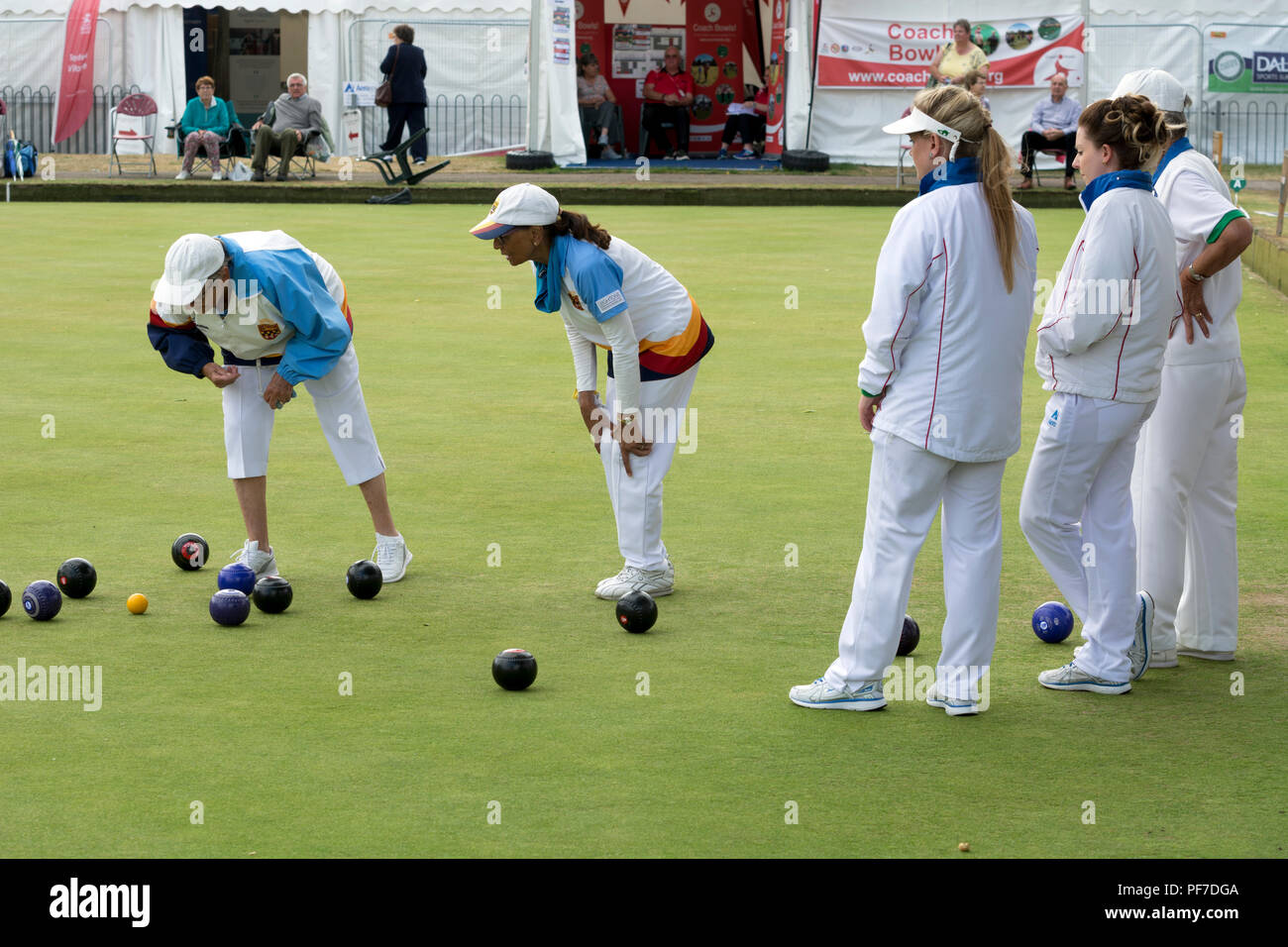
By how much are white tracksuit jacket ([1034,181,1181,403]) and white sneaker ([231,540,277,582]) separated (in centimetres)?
336

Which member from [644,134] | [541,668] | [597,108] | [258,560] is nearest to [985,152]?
[541,668]

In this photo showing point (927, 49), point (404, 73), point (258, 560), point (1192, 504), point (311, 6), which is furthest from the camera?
point (311, 6)

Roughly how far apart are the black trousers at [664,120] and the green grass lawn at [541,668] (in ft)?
56.9

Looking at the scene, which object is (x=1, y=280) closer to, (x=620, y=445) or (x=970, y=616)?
(x=620, y=445)

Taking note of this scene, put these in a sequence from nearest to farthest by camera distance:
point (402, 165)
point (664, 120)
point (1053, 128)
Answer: point (1053, 128), point (402, 165), point (664, 120)

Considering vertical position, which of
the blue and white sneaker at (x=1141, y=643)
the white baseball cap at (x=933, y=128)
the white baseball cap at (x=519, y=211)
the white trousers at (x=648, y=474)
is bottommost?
the blue and white sneaker at (x=1141, y=643)

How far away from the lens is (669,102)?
2748cm

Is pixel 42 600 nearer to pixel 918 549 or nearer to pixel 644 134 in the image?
pixel 918 549

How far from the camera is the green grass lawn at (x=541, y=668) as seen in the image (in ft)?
14.1

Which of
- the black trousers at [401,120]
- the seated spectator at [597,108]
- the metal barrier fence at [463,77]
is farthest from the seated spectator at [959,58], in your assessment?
the metal barrier fence at [463,77]

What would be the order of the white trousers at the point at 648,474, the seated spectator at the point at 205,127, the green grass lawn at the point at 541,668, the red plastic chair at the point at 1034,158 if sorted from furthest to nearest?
the seated spectator at the point at 205,127
the red plastic chair at the point at 1034,158
the white trousers at the point at 648,474
the green grass lawn at the point at 541,668

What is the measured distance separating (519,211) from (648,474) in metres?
1.20

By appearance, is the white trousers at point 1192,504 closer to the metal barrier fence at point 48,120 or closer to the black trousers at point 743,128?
the black trousers at point 743,128
